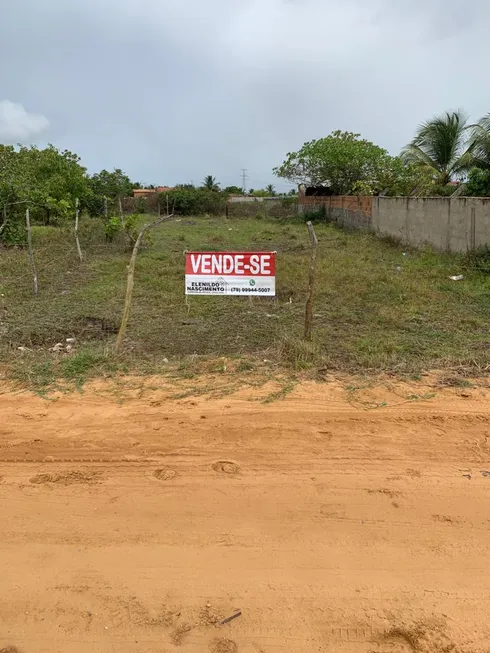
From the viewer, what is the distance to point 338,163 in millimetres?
24359

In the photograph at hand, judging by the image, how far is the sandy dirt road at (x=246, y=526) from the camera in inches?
79.7

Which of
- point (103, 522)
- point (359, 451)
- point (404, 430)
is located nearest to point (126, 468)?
point (103, 522)

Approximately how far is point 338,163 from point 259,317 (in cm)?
1966

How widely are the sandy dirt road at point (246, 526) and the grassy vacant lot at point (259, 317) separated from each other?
100 cm

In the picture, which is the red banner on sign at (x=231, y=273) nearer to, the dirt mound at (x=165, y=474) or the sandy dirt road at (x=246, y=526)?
the sandy dirt road at (x=246, y=526)

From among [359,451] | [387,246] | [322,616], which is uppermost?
[387,246]

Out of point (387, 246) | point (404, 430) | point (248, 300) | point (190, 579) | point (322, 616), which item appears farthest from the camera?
Answer: point (387, 246)

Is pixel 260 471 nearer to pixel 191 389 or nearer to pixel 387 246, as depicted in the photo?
pixel 191 389

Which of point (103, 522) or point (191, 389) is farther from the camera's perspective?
point (191, 389)

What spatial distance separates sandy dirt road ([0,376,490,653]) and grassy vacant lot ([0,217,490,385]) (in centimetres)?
100

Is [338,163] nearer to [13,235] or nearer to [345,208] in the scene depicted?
[345,208]

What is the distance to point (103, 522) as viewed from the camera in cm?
268

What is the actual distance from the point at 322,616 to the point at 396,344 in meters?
3.84

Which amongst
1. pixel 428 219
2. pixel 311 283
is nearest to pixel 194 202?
pixel 428 219
